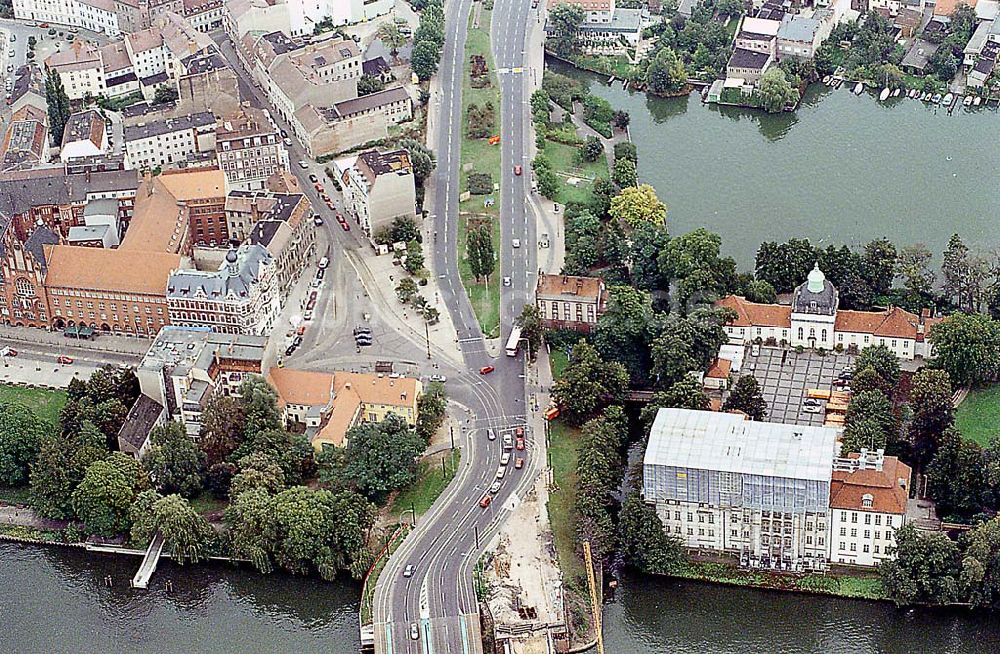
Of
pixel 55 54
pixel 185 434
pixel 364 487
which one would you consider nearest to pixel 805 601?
pixel 364 487

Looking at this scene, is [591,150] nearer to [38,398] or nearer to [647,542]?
[38,398]

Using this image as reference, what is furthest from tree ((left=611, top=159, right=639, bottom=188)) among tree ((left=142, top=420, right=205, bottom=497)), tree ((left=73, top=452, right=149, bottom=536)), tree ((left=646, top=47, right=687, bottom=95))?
tree ((left=73, top=452, right=149, bottom=536))

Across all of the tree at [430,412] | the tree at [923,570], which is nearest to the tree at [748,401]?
the tree at [923,570]

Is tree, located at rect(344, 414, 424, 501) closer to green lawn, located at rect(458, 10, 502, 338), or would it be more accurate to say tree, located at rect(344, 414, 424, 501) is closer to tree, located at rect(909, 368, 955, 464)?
green lawn, located at rect(458, 10, 502, 338)

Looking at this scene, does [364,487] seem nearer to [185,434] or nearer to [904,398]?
[185,434]

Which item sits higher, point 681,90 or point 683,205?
point 681,90

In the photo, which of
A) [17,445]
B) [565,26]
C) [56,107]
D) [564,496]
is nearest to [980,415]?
[564,496]
